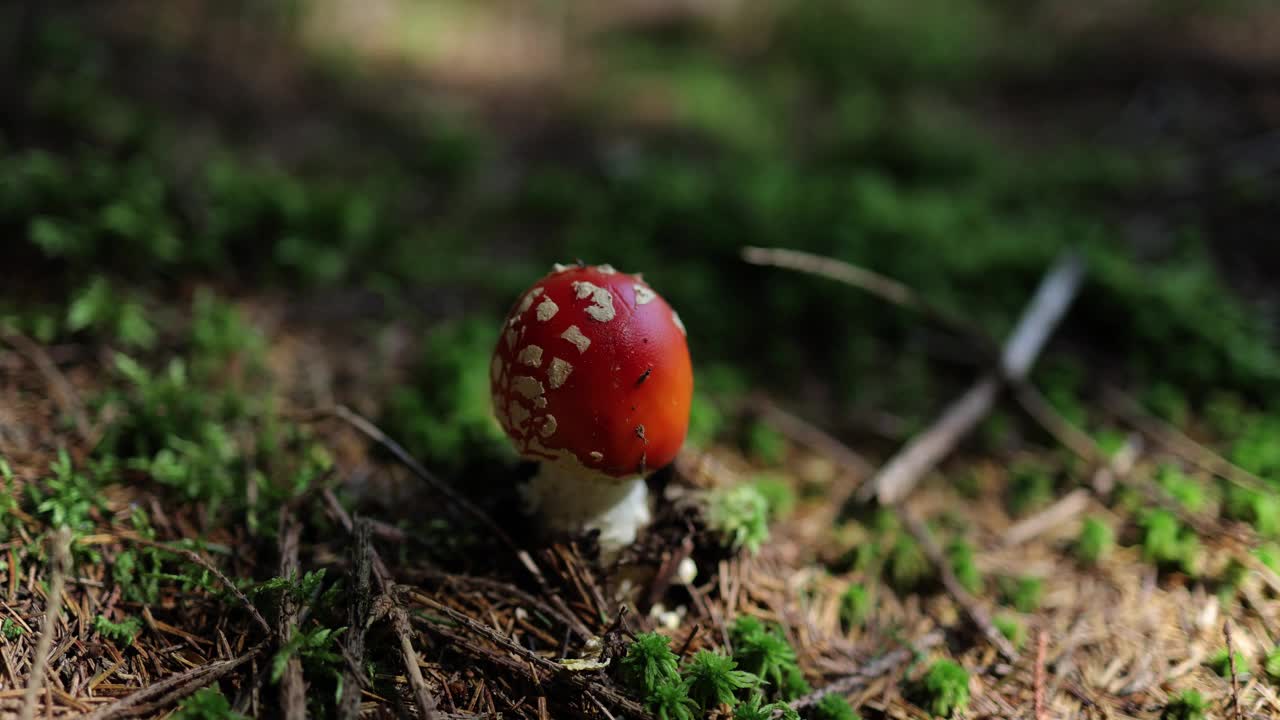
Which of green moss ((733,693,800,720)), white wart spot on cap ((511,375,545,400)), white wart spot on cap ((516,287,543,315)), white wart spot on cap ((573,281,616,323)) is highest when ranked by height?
white wart spot on cap ((573,281,616,323))

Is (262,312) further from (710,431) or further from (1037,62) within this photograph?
(1037,62)

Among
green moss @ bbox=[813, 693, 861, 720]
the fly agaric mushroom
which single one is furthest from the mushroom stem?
green moss @ bbox=[813, 693, 861, 720]

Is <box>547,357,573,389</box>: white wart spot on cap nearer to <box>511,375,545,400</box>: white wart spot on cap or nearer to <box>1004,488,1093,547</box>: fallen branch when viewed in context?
<box>511,375,545,400</box>: white wart spot on cap

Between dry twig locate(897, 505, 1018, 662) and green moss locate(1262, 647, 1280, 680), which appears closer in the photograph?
green moss locate(1262, 647, 1280, 680)

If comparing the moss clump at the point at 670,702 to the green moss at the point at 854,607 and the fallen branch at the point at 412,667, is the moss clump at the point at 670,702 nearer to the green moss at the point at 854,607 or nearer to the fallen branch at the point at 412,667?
the fallen branch at the point at 412,667

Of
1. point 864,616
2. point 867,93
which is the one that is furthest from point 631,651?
point 867,93

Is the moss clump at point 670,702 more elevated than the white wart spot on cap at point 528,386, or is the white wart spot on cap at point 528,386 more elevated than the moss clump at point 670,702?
the white wart spot on cap at point 528,386

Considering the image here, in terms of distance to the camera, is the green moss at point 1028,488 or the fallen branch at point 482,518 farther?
the green moss at point 1028,488

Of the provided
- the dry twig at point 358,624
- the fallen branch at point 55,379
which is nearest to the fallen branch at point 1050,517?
the dry twig at point 358,624
